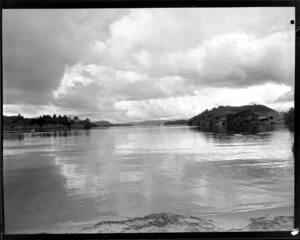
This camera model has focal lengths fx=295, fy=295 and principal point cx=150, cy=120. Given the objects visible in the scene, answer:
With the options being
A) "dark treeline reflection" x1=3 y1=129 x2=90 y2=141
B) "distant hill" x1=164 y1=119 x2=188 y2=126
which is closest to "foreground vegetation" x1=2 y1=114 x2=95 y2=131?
"dark treeline reflection" x1=3 y1=129 x2=90 y2=141

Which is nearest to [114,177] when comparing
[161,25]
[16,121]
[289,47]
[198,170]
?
[198,170]

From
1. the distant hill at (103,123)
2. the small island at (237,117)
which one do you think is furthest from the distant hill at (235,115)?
the distant hill at (103,123)

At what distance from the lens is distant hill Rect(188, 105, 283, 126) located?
217cm

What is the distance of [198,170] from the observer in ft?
7.27

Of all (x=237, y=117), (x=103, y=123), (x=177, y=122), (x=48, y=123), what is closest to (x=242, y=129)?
(x=237, y=117)

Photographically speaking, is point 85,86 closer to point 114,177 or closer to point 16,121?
point 16,121

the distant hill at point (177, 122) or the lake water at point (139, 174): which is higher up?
the distant hill at point (177, 122)

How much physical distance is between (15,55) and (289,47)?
6.18ft

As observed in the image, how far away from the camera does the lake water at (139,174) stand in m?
2.11

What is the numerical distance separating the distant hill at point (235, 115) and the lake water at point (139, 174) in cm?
9

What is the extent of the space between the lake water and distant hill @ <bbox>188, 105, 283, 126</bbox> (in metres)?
0.09

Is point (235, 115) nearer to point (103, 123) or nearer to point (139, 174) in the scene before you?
point (139, 174)

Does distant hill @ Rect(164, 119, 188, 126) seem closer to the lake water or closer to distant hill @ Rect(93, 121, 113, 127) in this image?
the lake water

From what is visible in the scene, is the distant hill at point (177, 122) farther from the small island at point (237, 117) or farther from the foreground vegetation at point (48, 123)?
the foreground vegetation at point (48, 123)
